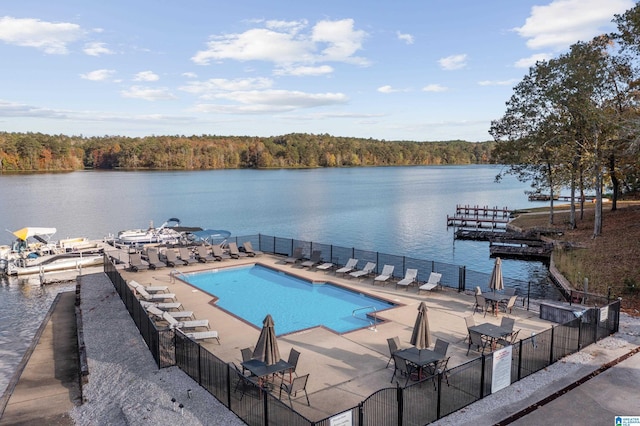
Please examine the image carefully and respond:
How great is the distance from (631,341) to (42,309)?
941 inches

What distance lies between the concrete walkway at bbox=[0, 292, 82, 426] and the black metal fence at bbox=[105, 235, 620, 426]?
214 cm

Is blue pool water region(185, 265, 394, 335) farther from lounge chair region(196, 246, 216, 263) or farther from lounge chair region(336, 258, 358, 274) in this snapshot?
lounge chair region(196, 246, 216, 263)

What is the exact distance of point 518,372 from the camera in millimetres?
10281

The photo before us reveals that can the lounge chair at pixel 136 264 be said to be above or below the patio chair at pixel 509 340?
below

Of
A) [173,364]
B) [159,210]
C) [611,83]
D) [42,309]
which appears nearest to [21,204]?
[159,210]

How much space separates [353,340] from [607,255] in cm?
1714

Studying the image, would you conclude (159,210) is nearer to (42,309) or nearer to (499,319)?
(42,309)

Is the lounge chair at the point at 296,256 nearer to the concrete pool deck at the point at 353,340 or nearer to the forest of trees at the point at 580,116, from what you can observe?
the concrete pool deck at the point at 353,340

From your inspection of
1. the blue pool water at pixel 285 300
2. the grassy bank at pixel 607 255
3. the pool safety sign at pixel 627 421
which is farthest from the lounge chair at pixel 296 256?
the pool safety sign at pixel 627 421

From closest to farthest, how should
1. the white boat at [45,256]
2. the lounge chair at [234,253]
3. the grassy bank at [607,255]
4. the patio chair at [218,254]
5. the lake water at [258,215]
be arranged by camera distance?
the grassy bank at [607,255] < the patio chair at [218,254] < the lounge chair at [234,253] < the lake water at [258,215] < the white boat at [45,256]

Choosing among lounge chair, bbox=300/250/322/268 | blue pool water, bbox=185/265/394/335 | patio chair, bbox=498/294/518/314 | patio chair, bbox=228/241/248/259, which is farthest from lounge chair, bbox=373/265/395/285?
patio chair, bbox=228/241/248/259

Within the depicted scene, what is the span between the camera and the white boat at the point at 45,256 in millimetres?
29953

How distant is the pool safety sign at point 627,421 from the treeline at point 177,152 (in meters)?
140

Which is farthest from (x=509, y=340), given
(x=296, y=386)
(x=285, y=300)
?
(x=285, y=300)
